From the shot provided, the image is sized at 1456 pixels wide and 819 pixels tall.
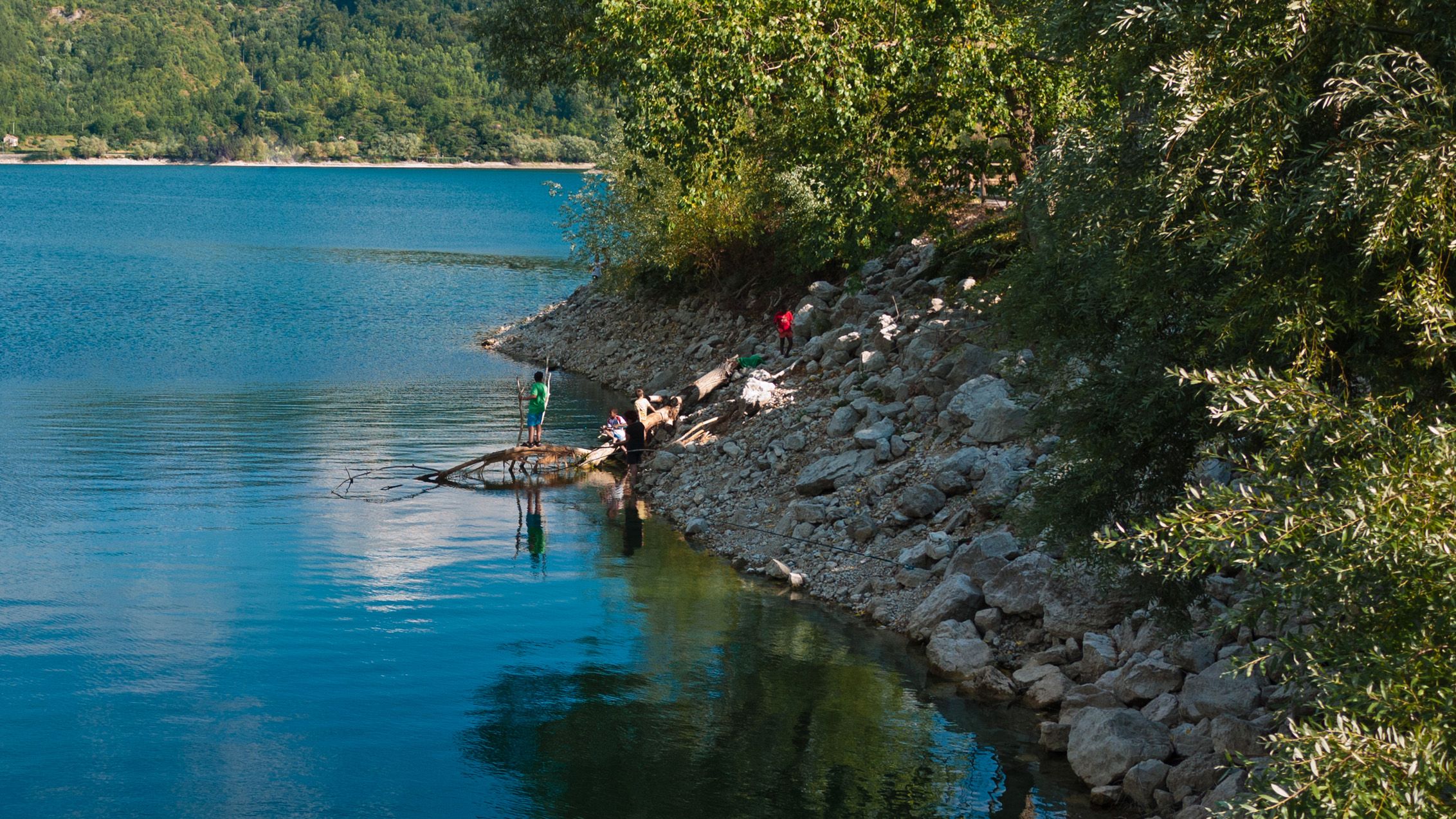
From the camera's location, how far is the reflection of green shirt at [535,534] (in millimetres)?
23562

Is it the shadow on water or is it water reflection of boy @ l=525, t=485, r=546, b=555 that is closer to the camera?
the shadow on water

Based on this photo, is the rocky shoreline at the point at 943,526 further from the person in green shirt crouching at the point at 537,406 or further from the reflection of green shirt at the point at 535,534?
the person in green shirt crouching at the point at 537,406

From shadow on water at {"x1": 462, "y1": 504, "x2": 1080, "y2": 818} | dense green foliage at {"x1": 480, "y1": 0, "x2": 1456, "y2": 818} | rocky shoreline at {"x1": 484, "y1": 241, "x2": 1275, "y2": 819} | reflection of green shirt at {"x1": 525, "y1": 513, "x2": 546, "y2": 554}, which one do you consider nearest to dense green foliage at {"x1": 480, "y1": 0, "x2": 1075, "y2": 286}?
dense green foliage at {"x1": 480, "y1": 0, "x2": 1456, "y2": 818}

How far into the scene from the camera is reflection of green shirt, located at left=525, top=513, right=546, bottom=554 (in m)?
23.6

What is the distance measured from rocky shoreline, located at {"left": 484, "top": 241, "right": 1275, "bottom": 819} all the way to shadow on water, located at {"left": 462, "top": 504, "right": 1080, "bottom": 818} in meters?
0.79

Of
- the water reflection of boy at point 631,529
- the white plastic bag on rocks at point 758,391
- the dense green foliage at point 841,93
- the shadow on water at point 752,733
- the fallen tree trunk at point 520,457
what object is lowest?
the water reflection of boy at point 631,529

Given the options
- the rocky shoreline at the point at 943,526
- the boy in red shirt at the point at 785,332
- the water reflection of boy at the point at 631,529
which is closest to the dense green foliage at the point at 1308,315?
the rocky shoreline at the point at 943,526

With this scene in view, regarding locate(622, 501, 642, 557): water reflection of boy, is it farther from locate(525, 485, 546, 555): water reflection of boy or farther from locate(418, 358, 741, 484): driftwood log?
locate(418, 358, 741, 484): driftwood log

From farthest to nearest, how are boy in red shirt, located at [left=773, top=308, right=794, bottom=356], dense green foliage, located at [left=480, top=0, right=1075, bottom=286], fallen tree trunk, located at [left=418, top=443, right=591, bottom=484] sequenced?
boy in red shirt, located at [left=773, top=308, right=794, bottom=356], fallen tree trunk, located at [left=418, top=443, right=591, bottom=484], dense green foliage, located at [left=480, top=0, right=1075, bottom=286]

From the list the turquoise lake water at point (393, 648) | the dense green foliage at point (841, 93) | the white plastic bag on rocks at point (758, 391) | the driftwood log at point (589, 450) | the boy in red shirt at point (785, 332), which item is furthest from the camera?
the boy in red shirt at point (785, 332)

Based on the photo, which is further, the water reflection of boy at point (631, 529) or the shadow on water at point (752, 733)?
the water reflection of boy at point (631, 529)

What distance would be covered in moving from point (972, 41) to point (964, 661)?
9.46m

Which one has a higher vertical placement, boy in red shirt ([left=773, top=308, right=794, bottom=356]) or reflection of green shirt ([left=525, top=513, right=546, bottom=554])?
boy in red shirt ([left=773, top=308, right=794, bottom=356])

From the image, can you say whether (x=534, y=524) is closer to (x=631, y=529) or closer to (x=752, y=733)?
(x=631, y=529)
